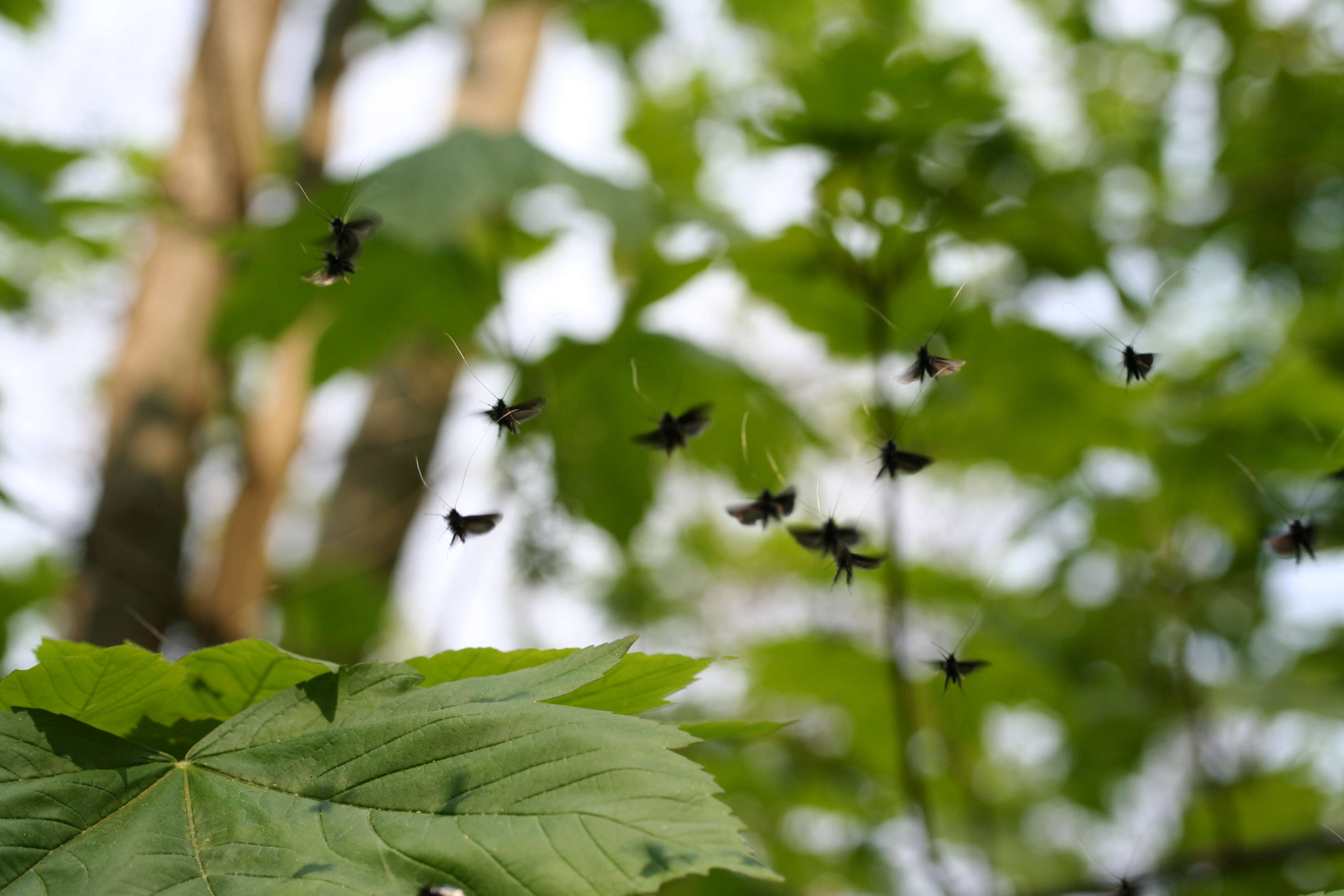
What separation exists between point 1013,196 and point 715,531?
197 inches

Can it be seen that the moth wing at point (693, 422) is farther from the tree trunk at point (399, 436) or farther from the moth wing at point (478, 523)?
the tree trunk at point (399, 436)

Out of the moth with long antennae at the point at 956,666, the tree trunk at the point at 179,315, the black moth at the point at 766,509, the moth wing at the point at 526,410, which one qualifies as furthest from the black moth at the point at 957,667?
the tree trunk at the point at 179,315

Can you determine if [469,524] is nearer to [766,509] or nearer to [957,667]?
[766,509]

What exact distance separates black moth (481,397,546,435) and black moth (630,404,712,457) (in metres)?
0.18

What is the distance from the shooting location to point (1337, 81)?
3.78 m

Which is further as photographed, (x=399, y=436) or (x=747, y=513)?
(x=399, y=436)

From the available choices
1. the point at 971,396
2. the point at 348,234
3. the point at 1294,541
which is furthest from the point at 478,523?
the point at 971,396

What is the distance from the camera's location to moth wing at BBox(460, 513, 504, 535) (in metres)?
1.07

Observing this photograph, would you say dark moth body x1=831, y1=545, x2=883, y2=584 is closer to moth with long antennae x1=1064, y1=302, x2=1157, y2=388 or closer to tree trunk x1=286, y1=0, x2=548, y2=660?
moth with long antennae x1=1064, y1=302, x2=1157, y2=388

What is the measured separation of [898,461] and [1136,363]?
0.31 meters

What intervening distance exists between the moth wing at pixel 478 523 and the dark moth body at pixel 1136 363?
0.81 metres

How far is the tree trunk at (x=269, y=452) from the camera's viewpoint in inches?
122

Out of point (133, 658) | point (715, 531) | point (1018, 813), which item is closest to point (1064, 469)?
point (1018, 813)

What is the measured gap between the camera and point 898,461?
1128mm
